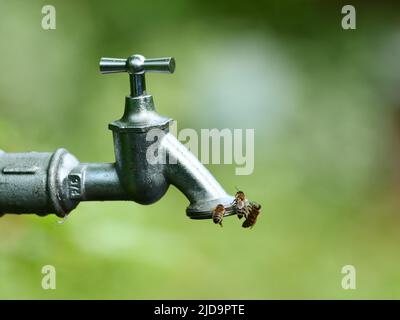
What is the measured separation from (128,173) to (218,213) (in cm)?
20

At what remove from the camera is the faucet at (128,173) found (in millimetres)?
1338

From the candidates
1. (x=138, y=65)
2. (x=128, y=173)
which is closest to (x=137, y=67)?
(x=138, y=65)

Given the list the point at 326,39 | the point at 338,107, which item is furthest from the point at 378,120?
the point at 326,39

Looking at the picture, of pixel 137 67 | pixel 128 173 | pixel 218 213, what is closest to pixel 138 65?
pixel 137 67

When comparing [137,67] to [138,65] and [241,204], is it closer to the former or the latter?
[138,65]

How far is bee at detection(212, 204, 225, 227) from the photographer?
131 cm

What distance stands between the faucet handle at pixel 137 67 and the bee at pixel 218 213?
268 mm

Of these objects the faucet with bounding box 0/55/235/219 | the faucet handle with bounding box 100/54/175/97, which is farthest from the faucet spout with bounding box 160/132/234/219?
the faucet handle with bounding box 100/54/175/97

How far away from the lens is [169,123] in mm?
1374

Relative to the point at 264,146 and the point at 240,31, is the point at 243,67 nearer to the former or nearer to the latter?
the point at 240,31

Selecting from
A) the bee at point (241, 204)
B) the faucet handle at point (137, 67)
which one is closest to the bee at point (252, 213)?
the bee at point (241, 204)

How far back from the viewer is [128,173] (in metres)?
1.36

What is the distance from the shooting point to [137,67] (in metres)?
1.32

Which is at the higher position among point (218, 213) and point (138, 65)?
point (138, 65)
